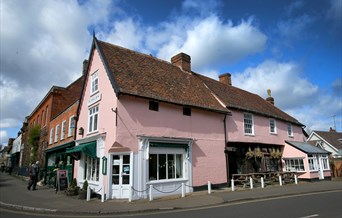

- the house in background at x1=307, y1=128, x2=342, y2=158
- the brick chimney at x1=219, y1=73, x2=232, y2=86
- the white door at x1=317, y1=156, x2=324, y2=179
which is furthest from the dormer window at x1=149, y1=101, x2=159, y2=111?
the house in background at x1=307, y1=128, x2=342, y2=158

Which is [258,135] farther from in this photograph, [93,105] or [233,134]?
[93,105]

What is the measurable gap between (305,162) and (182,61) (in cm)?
1431

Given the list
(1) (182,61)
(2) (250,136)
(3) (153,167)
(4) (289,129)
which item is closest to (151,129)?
(3) (153,167)

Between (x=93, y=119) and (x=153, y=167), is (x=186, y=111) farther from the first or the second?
(x=93, y=119)

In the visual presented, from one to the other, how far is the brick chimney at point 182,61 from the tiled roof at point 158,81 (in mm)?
692

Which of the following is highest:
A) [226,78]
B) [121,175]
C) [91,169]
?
[226,78]

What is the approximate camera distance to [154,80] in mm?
16922

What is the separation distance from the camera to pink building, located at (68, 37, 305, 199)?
13922 mm

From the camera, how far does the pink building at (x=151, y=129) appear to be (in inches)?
548

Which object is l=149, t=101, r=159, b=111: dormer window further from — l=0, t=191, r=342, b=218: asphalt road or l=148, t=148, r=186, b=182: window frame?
l=0, t=191, r=342, b=218: asphalt road

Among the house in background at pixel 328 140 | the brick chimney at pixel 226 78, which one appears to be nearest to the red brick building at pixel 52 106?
the brick chimney at pixel 226 78

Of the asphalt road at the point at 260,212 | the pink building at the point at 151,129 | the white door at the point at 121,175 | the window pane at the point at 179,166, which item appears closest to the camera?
the asphalt road at the point at 260,212

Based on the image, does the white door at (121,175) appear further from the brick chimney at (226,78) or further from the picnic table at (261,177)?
the brick chimney at (226,78)

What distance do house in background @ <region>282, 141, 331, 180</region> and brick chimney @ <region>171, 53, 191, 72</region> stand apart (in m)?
12.4
